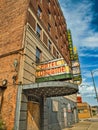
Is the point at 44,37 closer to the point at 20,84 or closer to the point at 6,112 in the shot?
the point at 20,84

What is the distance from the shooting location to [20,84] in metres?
9.53

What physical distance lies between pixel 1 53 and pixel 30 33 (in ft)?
10.1

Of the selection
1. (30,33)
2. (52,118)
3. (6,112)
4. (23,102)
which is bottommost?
(52,118)

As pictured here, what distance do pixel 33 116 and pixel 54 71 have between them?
4052mm

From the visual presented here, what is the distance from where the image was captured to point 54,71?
1102cm

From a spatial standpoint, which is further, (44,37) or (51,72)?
(44,37)

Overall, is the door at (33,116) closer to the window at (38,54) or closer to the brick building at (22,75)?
the brick building at (22,75)

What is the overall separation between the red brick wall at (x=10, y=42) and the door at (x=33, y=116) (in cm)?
200

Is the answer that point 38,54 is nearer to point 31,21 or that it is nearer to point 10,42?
point 10,42

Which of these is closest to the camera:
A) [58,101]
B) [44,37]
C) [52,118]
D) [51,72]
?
[51,72]

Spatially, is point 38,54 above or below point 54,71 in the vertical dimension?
above

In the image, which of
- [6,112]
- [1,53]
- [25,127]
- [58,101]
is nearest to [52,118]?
[58,101]

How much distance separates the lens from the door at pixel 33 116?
34.1 feet

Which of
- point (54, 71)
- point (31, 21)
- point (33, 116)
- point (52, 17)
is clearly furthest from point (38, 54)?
point (52, 17)
